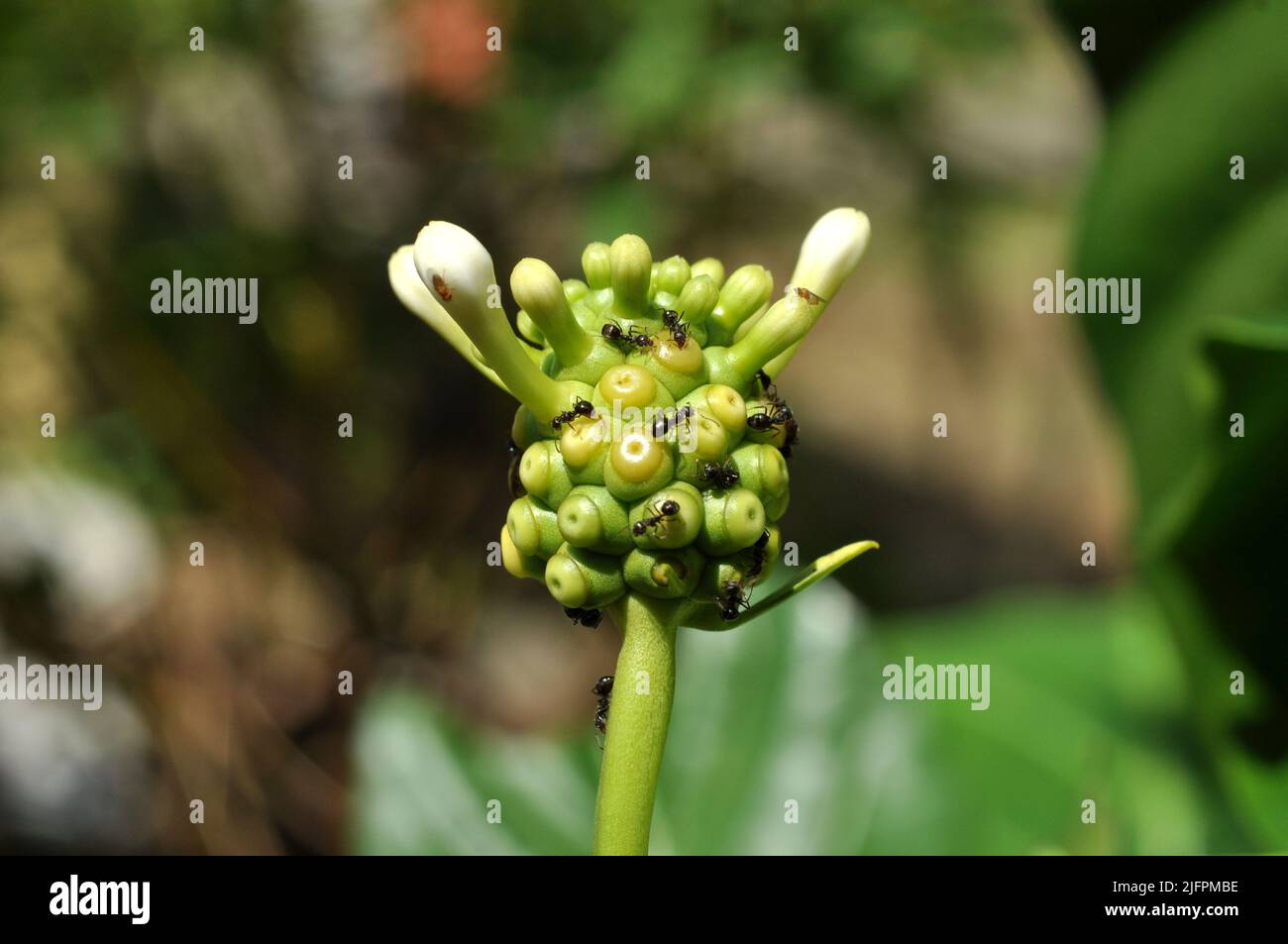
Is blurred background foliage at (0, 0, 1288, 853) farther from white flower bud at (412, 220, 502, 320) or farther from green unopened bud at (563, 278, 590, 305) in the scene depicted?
white flower bud at (412, 220, 502, 320)

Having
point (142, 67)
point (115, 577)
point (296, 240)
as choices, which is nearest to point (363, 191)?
point (296, 240)

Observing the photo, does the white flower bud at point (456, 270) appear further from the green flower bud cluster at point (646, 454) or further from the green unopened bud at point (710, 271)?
the green unopened bud at point (710, 271)

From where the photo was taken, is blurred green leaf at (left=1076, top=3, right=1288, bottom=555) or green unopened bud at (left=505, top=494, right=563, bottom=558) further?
blurred green leaf at (left=1076, top=3, right=1288, bottom=555)

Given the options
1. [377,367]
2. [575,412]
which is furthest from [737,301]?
[377,367]

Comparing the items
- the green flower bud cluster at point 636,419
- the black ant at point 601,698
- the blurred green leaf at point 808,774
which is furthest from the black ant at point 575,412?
the blurred green leaf at point 808,774

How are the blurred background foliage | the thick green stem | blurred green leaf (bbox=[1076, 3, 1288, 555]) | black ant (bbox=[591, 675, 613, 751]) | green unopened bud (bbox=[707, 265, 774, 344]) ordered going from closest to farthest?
the thick green stem, green unopened bud (bbox=[707, 265, 774, 344]), black ant (bbox=[591, 675, 613, 751]), blurred green leaf (bbox=[1076, 3, 1288, 555]), the blurred background foliage

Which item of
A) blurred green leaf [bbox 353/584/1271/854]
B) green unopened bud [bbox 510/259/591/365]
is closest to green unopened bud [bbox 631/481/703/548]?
green unopened bud [bbox 510/259/591/365]
